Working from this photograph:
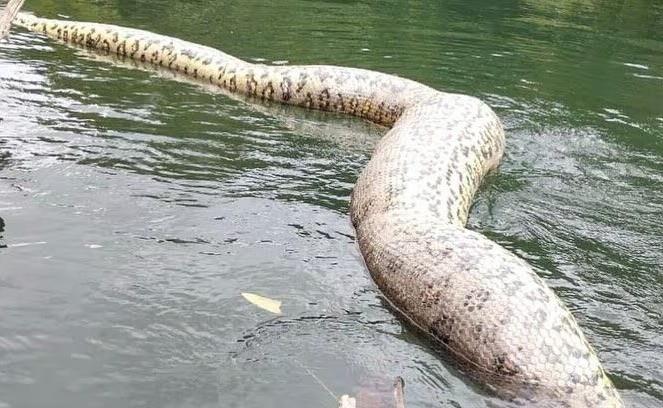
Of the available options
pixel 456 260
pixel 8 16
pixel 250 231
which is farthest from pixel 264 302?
pixel 8 16

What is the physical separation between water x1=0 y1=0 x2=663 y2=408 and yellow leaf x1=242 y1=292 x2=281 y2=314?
0.07 m

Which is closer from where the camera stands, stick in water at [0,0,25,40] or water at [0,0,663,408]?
water at [0,0,663,408]

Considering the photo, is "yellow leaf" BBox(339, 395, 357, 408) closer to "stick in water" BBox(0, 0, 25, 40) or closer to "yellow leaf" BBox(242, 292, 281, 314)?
"yellow leaf" BBox(242, 292, 281, 314)

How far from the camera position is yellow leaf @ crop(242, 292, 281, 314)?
5906 mm

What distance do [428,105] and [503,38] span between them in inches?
317

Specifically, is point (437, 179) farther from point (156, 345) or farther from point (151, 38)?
point (151, 38)

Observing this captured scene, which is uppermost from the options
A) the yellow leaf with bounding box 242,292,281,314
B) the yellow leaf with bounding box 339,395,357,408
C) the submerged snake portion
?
the submerged snake portion

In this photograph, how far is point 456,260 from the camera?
5.95 m

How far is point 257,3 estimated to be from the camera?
62.5 feet

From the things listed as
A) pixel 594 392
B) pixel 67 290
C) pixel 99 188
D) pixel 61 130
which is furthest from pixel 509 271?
pixel 61 130

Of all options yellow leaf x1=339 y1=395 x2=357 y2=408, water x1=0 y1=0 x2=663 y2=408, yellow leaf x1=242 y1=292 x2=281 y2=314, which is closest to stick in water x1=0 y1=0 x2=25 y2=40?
Result: water x1=0 y1=0 x2=663 y2=408

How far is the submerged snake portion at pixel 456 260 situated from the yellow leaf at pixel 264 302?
0.89 metres

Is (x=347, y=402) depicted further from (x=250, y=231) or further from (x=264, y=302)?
(x=250, y=231)

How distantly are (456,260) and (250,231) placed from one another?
1.98m
